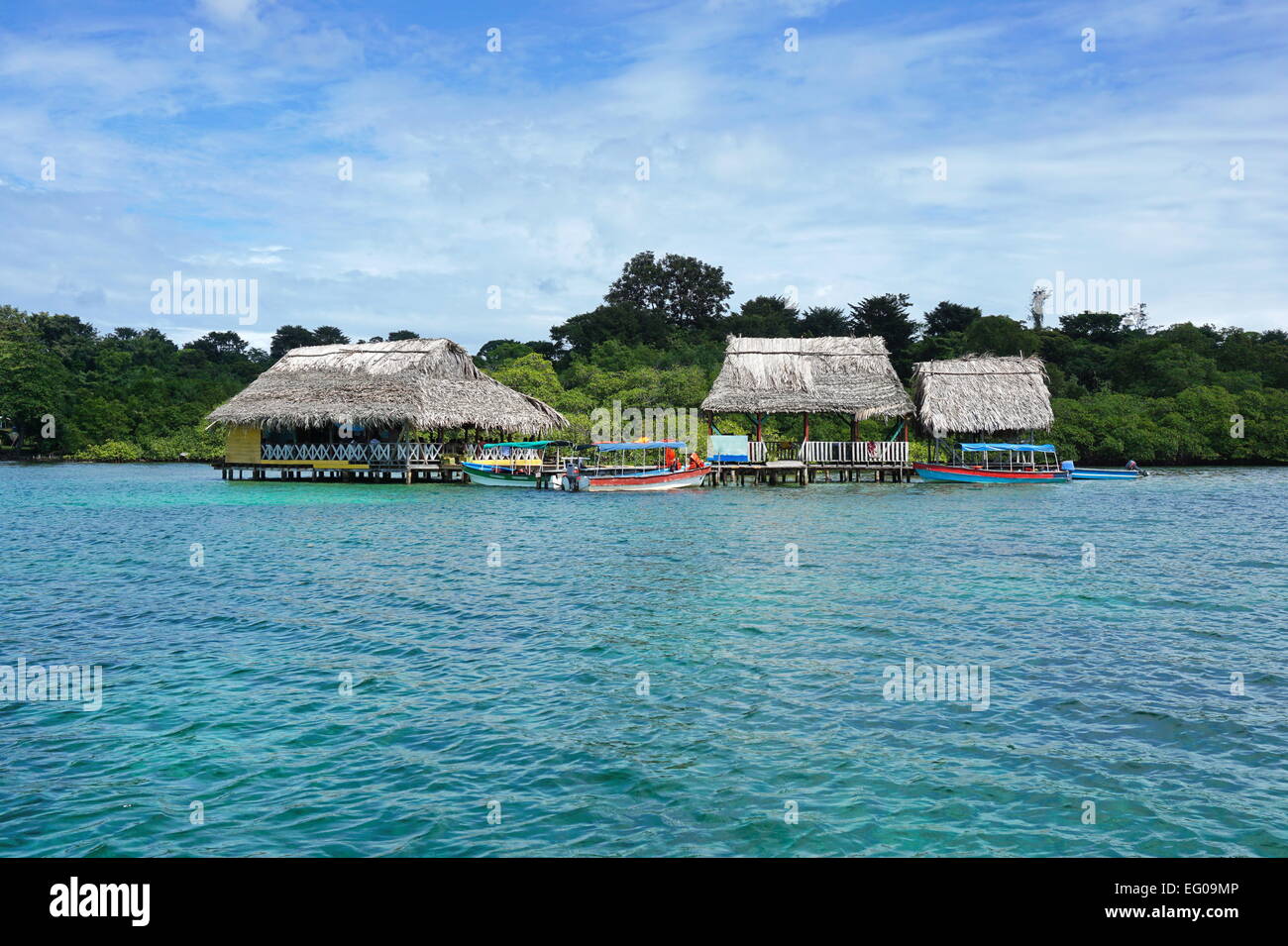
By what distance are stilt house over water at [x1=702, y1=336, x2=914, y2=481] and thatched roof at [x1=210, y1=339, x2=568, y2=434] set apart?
9.05m

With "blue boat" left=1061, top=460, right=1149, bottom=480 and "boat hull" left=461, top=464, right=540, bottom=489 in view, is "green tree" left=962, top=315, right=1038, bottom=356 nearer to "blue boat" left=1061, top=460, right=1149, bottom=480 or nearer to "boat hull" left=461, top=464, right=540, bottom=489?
"blue boat" left=1061, top=460, right=1149, bottom=480

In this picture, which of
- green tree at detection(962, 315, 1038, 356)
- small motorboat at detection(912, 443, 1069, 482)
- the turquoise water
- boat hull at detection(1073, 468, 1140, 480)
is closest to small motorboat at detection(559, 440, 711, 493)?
small motorboat at detection(912, 443, 1069, 482)

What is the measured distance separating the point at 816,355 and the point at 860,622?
31381 mm

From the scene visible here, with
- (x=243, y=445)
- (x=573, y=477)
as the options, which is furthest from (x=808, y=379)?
(x=243, y=445)

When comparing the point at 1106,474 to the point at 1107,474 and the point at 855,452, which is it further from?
the point at 855,452

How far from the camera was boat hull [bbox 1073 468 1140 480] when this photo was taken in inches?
1660

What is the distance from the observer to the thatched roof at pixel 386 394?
125 feet

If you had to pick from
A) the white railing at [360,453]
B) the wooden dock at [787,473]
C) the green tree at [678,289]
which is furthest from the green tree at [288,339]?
the wooden dock at [787,473]

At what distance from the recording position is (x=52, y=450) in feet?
203

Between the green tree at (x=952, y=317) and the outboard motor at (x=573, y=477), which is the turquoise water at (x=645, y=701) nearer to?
the outboard motor at (x=573, y=477)

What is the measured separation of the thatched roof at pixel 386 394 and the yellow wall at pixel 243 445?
60.4 inches

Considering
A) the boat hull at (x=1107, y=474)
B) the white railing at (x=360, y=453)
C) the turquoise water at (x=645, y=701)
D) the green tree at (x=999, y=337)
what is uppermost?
the green tree at (x=999, y=337)
